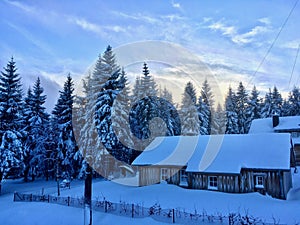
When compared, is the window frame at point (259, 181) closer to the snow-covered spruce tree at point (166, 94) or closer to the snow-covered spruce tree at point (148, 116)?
the snow-covered spruce tree at point (148, 116)

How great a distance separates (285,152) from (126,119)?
1764 centimetres

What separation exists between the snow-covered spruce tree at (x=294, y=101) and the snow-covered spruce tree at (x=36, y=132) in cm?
4886

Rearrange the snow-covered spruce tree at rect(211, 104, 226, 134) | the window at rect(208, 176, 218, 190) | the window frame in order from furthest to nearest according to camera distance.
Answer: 1. the snow-covered spruce tree at rect(211, 104, 226, 134)
2. the window at rect(208, 176, 218, 190)
3. the window frame

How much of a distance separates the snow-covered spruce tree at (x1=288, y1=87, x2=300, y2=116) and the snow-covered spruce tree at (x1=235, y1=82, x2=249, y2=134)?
10168mm

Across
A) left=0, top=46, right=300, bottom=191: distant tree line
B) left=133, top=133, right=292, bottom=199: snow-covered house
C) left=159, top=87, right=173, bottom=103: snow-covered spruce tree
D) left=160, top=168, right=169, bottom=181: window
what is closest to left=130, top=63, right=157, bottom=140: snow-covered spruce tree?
left=0, top=46, right=300, bottom=191: distant tree line

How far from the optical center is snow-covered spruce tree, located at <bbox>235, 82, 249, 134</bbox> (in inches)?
2016

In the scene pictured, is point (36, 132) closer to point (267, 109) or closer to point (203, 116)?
point (203, 116)

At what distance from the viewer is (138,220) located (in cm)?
1450

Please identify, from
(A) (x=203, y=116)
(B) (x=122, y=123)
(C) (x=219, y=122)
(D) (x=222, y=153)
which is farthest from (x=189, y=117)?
(D) (x=222, y=153)

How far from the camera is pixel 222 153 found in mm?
22031

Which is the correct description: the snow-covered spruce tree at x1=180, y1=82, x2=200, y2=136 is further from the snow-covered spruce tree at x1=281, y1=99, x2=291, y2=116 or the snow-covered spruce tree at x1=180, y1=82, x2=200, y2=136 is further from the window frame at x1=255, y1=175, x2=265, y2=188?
the window frame at x1=255, y1=175, x2=265, y2=188

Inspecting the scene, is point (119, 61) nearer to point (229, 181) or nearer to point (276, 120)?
point (229, 181)

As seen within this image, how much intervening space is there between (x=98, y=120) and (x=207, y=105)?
26.8 m

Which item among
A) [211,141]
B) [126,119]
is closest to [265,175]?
[211,141]
